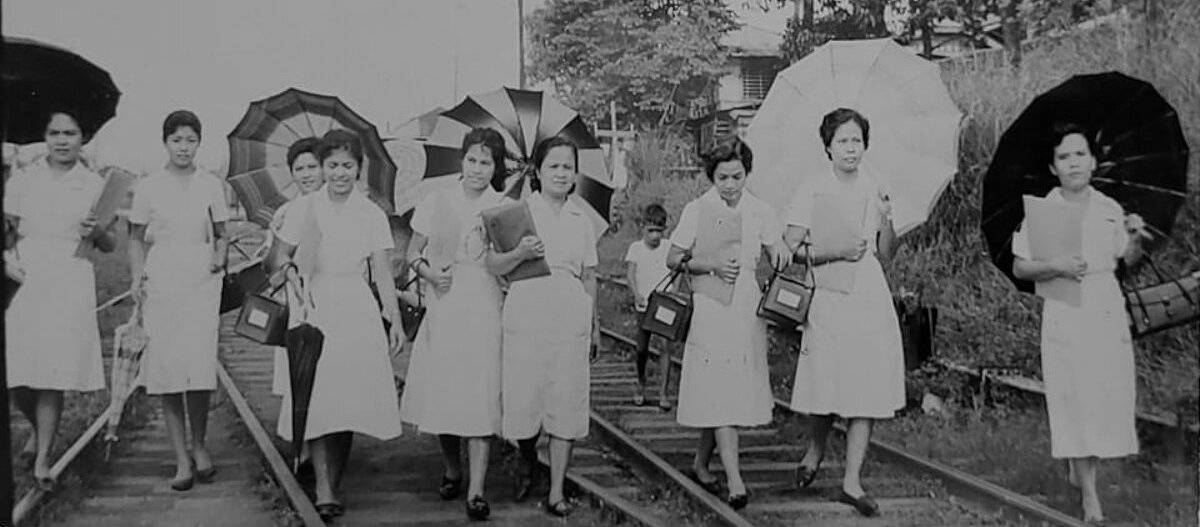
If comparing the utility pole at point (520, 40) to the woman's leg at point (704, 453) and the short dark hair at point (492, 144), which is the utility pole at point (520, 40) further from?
the woman's leg at point (704, 453)

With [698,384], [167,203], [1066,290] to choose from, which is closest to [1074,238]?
[1066,290]

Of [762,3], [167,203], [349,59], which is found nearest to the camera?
[167,203]

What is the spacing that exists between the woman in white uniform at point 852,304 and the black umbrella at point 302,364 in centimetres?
193

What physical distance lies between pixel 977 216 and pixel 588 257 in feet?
5.30

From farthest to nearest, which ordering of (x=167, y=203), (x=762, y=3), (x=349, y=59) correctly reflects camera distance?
(x=762, y=3) < (x=349, y=59) < (x=167, y=203)

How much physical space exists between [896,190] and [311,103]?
233cm

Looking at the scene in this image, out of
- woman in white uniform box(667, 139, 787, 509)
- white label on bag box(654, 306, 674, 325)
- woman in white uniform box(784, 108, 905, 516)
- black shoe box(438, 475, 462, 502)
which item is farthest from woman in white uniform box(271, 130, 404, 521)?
woman in white uniform box(784, 108, 905, 516)

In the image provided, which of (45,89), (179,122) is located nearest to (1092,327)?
(179,122)

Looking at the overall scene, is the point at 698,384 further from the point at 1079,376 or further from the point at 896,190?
the point at 1079,376

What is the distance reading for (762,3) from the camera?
17.0ft

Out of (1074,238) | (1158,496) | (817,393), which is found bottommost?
(1158,496)

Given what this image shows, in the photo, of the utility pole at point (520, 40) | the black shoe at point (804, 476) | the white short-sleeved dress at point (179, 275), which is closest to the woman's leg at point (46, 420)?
the white short-sleeved dress at point (179, 275)

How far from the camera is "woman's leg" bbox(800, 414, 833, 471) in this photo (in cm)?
499

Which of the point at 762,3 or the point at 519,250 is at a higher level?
the point at 762,3
